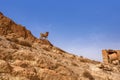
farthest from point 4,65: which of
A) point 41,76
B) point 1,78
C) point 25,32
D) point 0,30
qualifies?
point 25,32

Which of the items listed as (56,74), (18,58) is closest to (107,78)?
(56,74)

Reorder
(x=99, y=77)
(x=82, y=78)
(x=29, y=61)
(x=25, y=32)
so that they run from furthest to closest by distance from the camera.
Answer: (x=25, y=32) → (x=99, y=77) → (x=82, y=78) → (x=29, y=61)

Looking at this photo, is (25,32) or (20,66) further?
(25,32)

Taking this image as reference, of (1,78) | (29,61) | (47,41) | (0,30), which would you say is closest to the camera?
(1,78)

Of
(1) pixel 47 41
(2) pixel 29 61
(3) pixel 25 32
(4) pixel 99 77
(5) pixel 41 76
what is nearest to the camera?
(5) pixel 41 76

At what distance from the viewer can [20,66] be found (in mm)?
17406

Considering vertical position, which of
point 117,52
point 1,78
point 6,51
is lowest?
point 1,78

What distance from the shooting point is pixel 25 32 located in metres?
38.4

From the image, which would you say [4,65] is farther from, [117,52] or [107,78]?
[117,52]

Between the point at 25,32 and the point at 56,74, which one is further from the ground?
the point at 25,32

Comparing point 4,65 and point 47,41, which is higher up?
point 47,41

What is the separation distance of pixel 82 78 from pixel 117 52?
20629 millimetres

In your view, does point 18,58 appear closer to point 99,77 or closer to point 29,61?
point 29,61

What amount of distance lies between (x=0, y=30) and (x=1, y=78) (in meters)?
19.5
